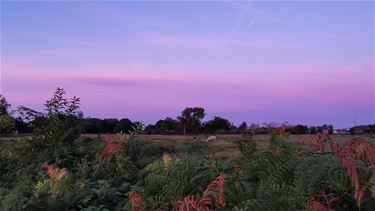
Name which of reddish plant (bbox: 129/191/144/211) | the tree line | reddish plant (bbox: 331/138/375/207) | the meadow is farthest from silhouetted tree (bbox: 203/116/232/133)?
reddish plant (bbox: 331/138/375/207)

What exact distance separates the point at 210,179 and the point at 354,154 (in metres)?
1.32

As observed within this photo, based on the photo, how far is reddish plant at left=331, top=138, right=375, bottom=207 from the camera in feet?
10.3

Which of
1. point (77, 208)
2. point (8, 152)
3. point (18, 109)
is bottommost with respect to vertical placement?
point (77, 208)

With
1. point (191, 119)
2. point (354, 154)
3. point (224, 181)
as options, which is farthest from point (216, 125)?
point (354, 154)

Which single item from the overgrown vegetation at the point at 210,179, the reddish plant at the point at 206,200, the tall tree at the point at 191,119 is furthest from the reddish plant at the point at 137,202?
the tall tree at the point at 191,119

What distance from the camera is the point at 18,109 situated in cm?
948

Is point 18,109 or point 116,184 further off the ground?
point 18,109

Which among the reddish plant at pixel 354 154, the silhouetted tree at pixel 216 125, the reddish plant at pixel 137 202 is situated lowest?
the reddish plant at pixel 137 202

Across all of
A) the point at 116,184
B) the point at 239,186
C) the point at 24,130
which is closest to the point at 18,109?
the point at 24,130

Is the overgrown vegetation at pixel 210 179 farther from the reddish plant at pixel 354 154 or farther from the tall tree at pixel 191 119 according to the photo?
the tall tree at pixel 191 119

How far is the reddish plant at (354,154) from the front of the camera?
3133 millimetres

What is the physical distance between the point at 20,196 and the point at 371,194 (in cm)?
330

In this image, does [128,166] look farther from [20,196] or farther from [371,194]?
[371,194]

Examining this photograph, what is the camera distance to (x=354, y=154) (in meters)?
3.30
